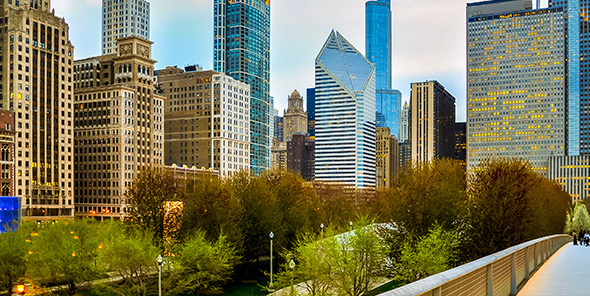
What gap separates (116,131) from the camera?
165625 mm

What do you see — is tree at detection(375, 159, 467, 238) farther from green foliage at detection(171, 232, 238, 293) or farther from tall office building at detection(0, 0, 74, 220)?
tall office building at detection(0, 0, 74, 220)

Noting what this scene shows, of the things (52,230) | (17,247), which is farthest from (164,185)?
(17,247)

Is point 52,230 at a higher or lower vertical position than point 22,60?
lower

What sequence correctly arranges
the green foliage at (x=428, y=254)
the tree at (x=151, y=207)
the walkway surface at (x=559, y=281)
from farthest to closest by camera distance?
the tree at (x=151, y=207) < the green foliage at (x=428, y=254) < the walkway surface at (x=559, y=281)

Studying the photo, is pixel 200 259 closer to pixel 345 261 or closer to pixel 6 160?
pixel 345 261

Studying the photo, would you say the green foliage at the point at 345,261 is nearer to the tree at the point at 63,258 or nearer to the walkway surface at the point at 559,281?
the tree at the point at 63,258

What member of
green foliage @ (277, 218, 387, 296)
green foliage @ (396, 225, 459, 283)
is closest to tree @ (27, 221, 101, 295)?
green foliage @ (277, 218, 387, 296)

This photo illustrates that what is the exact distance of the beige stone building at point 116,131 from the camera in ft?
535

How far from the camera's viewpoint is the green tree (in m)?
51.8

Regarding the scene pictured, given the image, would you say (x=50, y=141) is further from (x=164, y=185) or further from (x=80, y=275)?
(x=80, y=275)

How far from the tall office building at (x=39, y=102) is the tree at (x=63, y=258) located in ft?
282

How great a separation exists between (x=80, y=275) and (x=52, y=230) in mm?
9610

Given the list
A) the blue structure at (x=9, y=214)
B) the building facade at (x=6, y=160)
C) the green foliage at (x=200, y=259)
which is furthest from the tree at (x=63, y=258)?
the building facade at (x=6, y=160)

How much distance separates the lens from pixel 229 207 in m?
62.0
